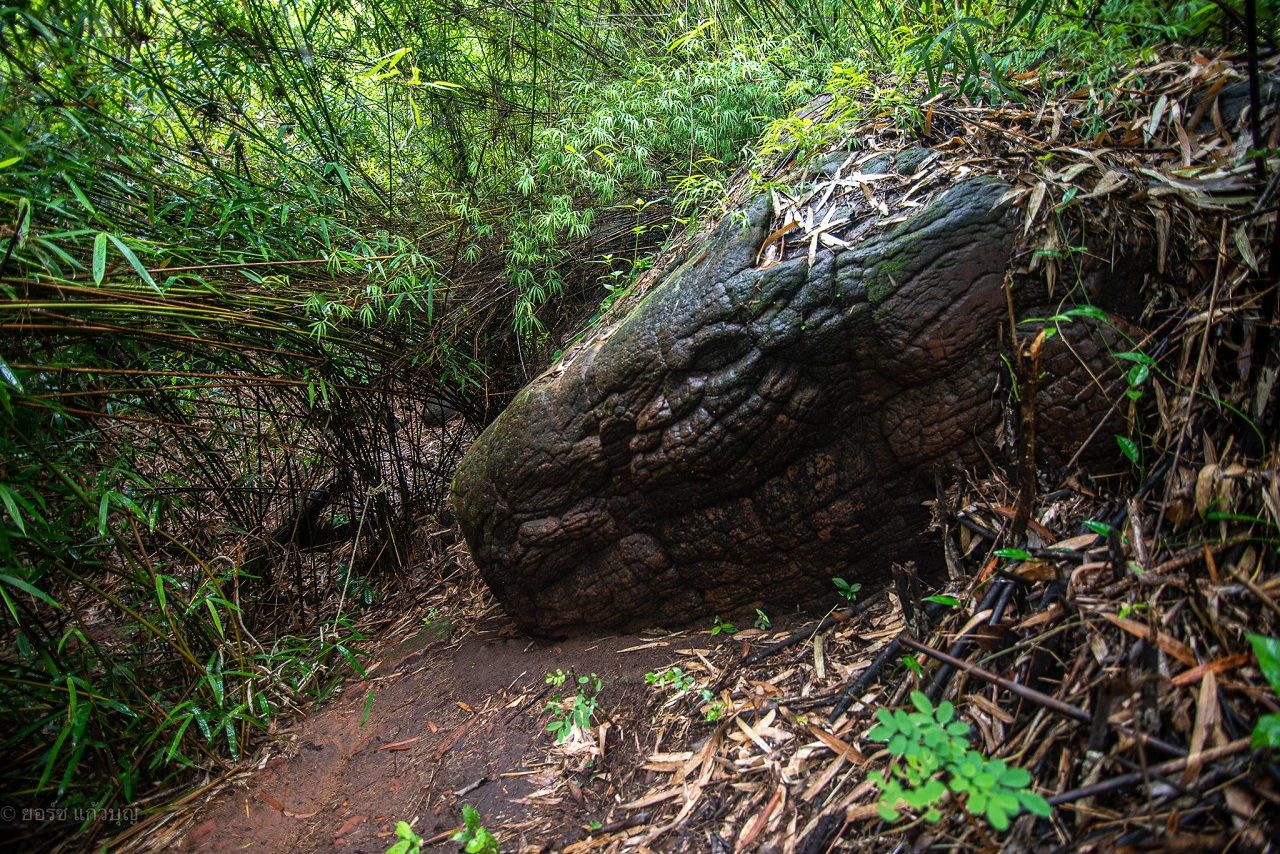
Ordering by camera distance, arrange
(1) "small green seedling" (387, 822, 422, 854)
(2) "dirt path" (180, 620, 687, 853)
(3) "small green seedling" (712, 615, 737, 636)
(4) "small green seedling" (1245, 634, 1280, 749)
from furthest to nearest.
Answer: (3) "small green seedling" (712, 615, 737, 636) < (2) "dirt path" (180, 620, 687, 853) < (1) "small green seedling" (387, 822, 422, 854) < (4) "small green seedling" (1245, 634, 1280, 749)

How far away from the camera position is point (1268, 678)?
38.2 inches

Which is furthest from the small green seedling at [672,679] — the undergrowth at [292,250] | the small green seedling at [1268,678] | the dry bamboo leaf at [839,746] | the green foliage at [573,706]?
the undergrowth at [292,250]

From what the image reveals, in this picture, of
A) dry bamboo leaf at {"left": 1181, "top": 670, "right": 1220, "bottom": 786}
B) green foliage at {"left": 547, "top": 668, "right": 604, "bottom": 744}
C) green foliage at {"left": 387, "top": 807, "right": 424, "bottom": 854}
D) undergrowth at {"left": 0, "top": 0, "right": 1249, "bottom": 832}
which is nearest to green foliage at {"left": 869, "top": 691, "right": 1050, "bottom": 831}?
dry bamboo leaf at {"left": 1181, "top": 670, "right": 1220, "bottom": 786}

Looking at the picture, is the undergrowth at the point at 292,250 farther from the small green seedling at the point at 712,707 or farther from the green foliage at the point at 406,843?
the small green seedling at the point at 712,707

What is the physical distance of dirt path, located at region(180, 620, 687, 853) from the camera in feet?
6.60

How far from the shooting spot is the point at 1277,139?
1521 millimetres

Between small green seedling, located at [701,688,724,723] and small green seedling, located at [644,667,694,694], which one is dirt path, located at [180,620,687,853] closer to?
small green seedling, located at [644,667,694,694]

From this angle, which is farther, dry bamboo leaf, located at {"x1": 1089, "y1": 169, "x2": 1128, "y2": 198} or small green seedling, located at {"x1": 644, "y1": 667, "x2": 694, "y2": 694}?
small green seedling, located at {"x1": 644, "y1": 667, "x2": 694, "y2": 694}

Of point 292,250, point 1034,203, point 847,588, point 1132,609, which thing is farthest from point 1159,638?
point 292,250

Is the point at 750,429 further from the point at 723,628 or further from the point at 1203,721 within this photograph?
the point at 1203,721

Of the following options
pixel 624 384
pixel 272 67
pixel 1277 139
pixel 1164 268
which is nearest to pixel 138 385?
pixel 272 67

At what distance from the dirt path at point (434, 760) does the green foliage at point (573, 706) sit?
41 mm

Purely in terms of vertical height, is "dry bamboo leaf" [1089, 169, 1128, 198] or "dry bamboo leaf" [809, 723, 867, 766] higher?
"dry bamboo leaf" [1089, 169, 1128, 198]

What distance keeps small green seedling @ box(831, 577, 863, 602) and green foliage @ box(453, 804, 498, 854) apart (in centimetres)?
133
